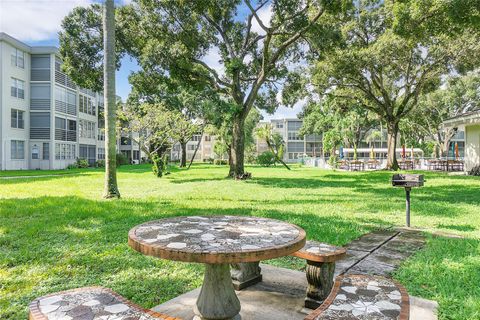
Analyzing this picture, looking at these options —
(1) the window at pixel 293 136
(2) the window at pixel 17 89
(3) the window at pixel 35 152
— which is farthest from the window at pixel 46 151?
(1) the window at pixel 293 136

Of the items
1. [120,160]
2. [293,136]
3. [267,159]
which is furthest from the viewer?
[293,136]

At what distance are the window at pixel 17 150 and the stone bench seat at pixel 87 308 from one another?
27163mm

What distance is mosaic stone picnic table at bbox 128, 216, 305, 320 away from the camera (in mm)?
2256

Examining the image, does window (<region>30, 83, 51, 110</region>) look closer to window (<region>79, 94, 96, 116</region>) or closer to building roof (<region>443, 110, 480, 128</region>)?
window (<region>79, 94, 96, 116</region>)

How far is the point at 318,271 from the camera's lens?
10.6 ft

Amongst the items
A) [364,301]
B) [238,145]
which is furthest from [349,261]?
[238,145]

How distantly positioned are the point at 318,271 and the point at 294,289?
525 millimetres

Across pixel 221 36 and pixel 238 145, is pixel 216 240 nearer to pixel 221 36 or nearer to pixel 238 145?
pixel 238 145

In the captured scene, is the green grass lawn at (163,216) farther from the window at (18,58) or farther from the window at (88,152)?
the window at (88,152)

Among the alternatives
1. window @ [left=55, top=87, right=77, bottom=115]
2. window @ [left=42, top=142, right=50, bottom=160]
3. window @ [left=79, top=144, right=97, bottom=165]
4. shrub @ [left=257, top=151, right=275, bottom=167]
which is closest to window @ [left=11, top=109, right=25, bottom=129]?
window @ [left=42, top=142, right=50, bottom=160]

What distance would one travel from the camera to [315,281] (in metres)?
3.24

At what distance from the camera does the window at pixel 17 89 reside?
25.1 metres

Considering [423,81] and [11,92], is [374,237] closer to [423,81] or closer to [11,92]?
[423,81]

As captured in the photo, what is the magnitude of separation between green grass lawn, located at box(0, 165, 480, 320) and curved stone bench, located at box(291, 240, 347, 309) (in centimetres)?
103
